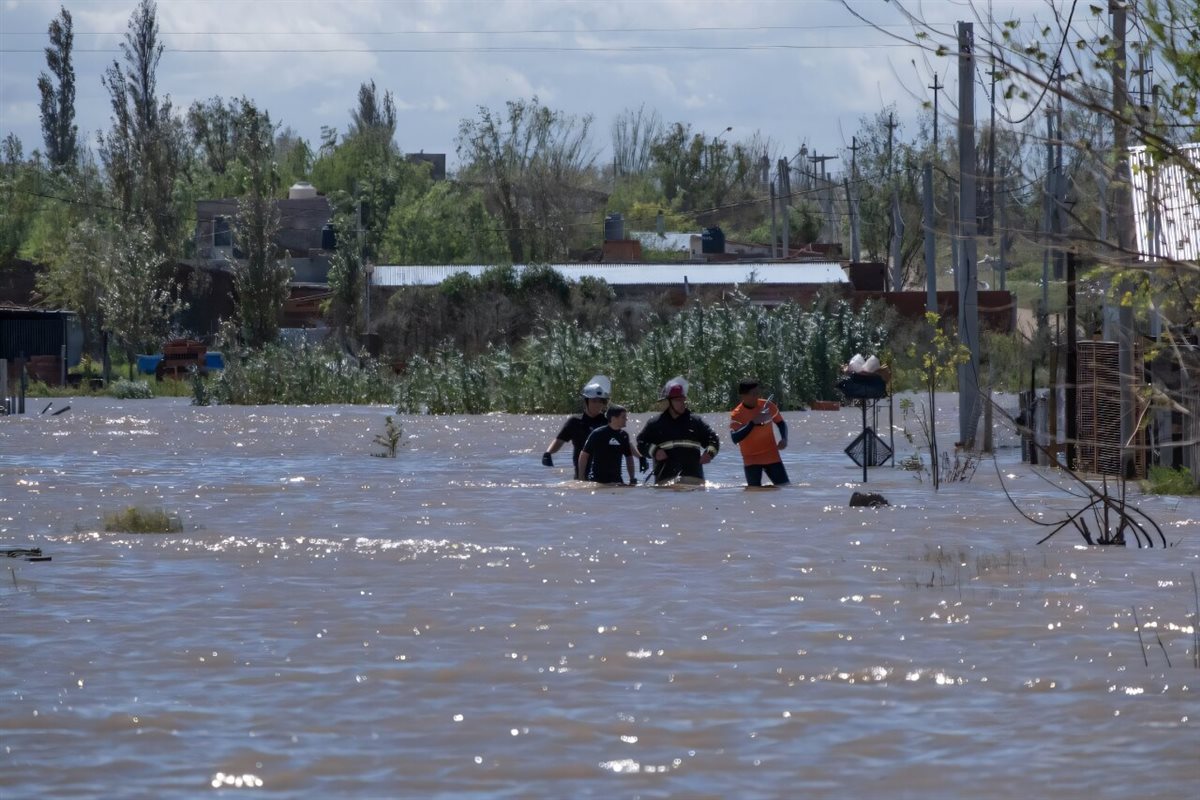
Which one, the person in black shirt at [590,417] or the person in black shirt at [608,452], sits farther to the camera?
the person in black shirt at [608,452]

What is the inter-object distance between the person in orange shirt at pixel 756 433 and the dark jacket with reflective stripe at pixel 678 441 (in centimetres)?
31

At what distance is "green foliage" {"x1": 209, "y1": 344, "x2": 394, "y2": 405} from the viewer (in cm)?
4272

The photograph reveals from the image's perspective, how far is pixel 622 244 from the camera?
72.0 meters

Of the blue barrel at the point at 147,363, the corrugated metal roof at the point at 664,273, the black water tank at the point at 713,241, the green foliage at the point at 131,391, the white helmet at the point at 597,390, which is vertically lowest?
the white helmet at the point at 597,390

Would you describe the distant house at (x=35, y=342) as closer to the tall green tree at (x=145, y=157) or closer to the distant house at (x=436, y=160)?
the tall green tree at (x=145, y=157)

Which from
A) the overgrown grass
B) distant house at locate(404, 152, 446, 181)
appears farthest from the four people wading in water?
distant house at locate(404, 152, 446, 181)

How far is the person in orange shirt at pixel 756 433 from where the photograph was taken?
1809cm

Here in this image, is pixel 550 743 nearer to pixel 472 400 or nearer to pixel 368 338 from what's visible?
pixel 472 400

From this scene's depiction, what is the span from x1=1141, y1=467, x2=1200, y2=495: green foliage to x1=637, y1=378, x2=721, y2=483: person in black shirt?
15.3 ft

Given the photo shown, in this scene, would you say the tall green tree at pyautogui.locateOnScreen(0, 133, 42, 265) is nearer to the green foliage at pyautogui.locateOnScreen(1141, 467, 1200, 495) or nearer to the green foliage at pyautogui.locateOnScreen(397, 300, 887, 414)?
the green foliage at pyautogui.locateOnScreen(397, 300, 887, 414)

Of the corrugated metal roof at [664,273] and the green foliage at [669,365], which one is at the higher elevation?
the corrugated metal roof at [664,273]

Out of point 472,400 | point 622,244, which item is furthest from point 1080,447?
point 622,244

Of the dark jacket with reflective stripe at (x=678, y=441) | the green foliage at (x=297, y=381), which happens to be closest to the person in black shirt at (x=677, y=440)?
the dark jacket with reflective stripe at (x=678, y=441)

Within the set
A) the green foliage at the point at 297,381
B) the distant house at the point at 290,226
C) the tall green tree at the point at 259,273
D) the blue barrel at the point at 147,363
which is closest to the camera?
the green foliage at the point at 297,381
